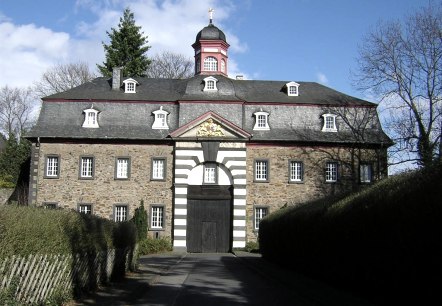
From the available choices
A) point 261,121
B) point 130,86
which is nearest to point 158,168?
point 130,86

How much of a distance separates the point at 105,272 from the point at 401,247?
8.99m

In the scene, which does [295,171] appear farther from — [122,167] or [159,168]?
[122,167]

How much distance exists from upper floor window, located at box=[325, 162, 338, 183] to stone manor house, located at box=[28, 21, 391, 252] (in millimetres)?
67

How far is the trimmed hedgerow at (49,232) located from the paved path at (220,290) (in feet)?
4.57

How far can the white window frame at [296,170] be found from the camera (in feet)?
124

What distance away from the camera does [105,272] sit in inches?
643

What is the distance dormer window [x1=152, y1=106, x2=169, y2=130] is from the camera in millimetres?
37656

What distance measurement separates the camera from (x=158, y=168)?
37.5 meters

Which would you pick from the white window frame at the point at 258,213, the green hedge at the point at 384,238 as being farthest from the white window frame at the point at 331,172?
the green hedge at the point at 384,238

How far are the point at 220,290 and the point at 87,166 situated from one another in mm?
23499

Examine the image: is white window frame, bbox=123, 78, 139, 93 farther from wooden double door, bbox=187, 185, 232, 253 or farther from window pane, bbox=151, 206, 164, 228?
window pane, bbox=151, 206, 164, 228

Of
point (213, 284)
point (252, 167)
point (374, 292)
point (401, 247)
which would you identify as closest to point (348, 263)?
point (374, 292)

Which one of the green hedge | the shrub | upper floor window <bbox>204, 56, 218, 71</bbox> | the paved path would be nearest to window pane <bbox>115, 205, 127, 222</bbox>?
the shrub

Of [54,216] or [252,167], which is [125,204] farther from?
[54,216]
